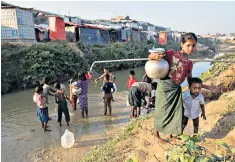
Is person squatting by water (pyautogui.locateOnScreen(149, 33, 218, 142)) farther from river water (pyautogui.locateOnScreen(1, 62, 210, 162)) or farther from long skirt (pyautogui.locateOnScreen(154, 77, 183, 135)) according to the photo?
river water (pyautogui.locateOnScreen(1, 62, 210, 162))

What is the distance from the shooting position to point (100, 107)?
30.6 feet

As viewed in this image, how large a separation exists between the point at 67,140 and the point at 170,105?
9.77 feet

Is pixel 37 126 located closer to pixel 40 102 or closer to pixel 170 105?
pixel 40 102

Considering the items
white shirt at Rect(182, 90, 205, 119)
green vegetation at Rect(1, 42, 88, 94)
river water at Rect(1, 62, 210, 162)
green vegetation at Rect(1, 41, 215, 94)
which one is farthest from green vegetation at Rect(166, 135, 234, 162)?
green vegetation at Rect(1, 42, 88, 94)

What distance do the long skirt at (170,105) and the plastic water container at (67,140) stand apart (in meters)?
2.73

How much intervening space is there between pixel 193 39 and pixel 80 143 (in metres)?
3.78

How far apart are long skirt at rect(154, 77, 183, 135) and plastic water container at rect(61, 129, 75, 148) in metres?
2.73

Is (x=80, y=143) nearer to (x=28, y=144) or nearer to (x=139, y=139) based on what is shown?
(x=28, y=144)

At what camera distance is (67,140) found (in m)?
5.44

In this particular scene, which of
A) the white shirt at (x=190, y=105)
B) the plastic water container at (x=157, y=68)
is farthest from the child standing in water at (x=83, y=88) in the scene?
the plastic water container at (x=157, y=68)

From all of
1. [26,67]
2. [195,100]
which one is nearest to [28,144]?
[195,100]

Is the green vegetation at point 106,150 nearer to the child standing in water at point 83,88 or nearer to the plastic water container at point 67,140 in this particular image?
the plastic water container at point 67,140

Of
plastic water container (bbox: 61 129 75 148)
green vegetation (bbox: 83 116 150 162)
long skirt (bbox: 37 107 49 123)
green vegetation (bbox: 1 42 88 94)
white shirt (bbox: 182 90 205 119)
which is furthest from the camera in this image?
green vegetation (bbox: 1 42 88 94)

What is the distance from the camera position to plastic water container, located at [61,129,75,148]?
5.41 meters
